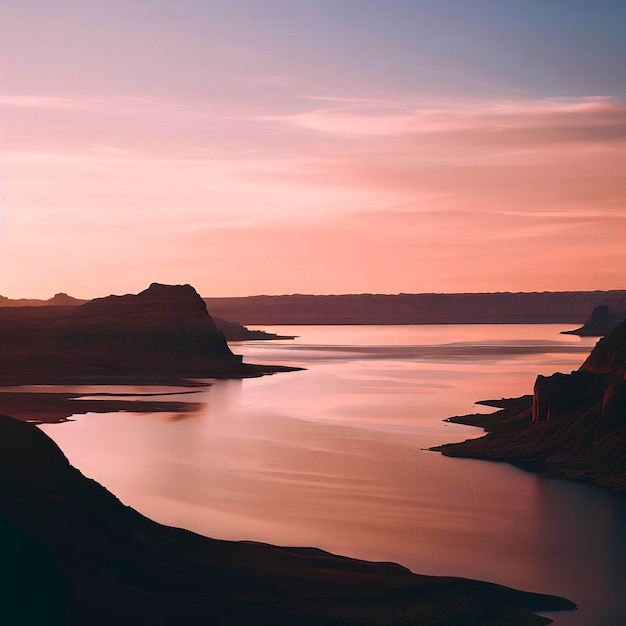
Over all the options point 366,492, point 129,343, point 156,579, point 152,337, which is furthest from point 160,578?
point 129,343

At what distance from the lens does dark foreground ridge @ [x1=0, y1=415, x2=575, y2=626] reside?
17359 millimetres

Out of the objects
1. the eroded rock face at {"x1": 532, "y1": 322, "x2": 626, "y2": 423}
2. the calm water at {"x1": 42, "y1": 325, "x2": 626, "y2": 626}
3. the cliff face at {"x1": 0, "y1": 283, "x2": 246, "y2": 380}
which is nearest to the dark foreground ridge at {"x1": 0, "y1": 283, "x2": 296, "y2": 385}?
the cliff face at {"x1": 0, "y1": 283, "x2": 246, "y2": 380}

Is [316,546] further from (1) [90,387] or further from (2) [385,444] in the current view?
(1) [90,387]

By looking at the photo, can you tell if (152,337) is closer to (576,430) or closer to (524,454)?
(524,454)

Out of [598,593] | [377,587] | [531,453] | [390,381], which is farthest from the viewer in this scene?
[390,381]

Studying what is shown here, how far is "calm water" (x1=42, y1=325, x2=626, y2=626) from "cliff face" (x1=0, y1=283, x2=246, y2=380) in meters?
38.2

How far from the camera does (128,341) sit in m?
119

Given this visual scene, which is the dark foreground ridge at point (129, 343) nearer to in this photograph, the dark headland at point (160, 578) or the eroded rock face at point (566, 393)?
the eroded rock face at point (566, 393)

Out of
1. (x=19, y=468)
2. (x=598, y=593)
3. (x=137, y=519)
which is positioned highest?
(x=19, y=468)

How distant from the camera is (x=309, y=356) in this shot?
15375 centimetres

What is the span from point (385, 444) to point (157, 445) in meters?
12.0

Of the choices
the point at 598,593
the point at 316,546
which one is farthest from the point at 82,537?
the point at 598,593

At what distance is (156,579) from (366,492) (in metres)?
17.6

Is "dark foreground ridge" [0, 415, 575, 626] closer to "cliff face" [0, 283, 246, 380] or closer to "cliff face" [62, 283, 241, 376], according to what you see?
"cliff face" [0, 283, 246, 380]
